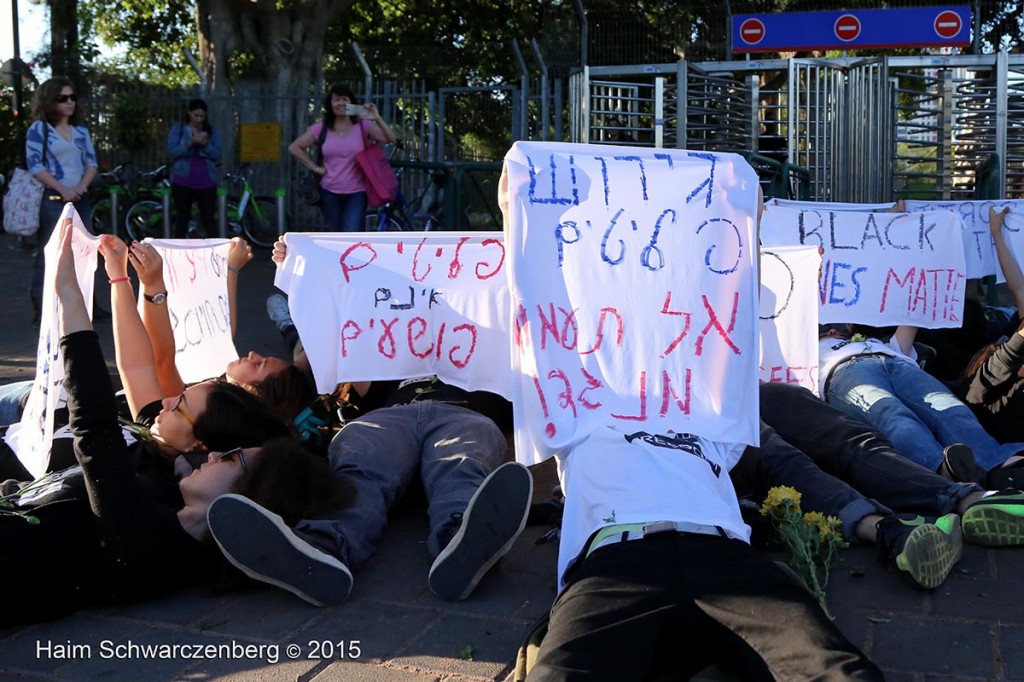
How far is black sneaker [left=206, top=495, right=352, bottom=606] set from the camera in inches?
126

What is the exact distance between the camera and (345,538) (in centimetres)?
366

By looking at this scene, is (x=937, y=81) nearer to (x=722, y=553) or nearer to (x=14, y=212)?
(x=14, y=212)

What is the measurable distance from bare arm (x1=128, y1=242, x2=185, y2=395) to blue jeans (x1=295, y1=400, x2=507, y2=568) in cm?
88

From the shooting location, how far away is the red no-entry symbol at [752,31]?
18.1 meters

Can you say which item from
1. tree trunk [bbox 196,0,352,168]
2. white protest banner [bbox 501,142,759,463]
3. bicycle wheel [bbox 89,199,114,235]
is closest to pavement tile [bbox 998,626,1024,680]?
white protest banner [bbox 501,142,759,463]

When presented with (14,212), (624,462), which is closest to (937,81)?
(14,212)

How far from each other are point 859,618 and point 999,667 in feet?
1.42

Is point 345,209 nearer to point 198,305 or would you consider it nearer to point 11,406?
point 198,305

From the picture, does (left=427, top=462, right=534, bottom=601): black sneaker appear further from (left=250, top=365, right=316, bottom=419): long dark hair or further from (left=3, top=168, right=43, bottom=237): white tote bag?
(left=3, top=168, right=43, bottom=237): white tote bag

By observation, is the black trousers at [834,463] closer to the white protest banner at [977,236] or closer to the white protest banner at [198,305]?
the white protest banner at [198,305]

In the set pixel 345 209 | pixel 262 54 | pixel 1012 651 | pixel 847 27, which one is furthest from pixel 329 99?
pixel 847 27

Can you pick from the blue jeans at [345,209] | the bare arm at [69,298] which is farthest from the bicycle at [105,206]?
the bare arm at [69,298]

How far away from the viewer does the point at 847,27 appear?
18.0m

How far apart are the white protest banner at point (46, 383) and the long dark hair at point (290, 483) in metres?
0.64
